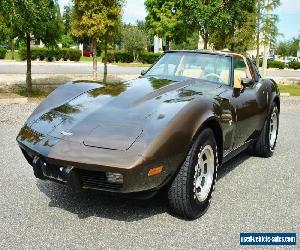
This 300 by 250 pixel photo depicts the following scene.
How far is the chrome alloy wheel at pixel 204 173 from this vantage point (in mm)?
3867

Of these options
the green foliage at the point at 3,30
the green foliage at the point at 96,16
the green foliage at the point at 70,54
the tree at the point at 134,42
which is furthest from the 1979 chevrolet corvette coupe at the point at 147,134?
the tree at the point at 134,42

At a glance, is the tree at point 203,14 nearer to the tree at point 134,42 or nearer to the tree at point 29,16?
the tree at point 29,16

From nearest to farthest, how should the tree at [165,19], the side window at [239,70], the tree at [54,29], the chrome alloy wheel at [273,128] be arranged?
the side window at [239,70] → the chrome alloy wheel at [273,128] → the tree at [54,29] → the tree at [165,19]

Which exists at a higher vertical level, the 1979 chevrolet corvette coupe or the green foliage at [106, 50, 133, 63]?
the green foliage at [106, 50, 133, 63]

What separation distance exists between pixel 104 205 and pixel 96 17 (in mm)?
10840

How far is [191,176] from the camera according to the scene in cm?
358

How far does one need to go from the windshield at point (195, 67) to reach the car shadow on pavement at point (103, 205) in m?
1.53

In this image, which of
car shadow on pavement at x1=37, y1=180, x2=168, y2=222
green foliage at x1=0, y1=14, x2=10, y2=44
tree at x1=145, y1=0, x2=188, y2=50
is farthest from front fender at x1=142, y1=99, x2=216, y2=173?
tree at x1=145, y1=0, x2=188, y2=50

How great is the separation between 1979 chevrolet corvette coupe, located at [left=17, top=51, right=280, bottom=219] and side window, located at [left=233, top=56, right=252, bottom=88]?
0.05 meters

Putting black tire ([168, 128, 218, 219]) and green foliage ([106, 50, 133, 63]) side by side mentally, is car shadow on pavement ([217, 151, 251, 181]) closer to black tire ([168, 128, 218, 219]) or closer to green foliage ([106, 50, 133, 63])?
black tire ([168, 128, 218, 219])

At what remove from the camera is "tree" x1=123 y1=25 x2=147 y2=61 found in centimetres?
4428

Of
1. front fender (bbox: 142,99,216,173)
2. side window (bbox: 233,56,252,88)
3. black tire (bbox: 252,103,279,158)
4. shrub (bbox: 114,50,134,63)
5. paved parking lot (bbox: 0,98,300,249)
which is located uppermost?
shrub (bbox: 114,50,134,63)

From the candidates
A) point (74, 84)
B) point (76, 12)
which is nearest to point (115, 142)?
point (74, 84)

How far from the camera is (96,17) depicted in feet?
45.6
